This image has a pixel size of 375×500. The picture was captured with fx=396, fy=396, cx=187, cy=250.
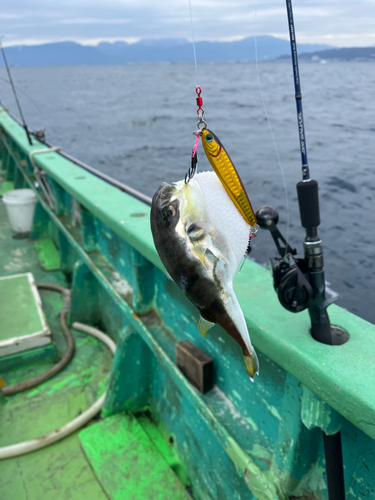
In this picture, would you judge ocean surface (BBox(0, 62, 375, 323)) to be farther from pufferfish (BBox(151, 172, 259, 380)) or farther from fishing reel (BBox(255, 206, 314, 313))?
fishing reel (BBox(255, 206, 314, 313))

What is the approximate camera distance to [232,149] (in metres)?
13.2

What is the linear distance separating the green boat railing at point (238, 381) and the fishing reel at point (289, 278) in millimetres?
176

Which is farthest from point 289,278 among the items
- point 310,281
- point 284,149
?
point 284,149

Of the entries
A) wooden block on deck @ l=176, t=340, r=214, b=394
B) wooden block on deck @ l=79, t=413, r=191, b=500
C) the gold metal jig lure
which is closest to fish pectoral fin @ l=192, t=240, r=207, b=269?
the gold metal jig lure

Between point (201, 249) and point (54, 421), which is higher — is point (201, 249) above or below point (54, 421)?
above

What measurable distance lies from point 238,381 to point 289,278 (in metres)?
0.88

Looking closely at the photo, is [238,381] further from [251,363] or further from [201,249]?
[201,249]

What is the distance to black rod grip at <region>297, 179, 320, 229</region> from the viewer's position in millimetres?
1281

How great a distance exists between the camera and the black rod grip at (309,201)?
50.4 inches

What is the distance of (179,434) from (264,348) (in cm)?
140

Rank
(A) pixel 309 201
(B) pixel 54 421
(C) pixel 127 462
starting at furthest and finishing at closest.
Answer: (B) pixel 54 421 → (C) pixel 127 462 → (A) pixel 309 201

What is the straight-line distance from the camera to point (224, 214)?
82cm

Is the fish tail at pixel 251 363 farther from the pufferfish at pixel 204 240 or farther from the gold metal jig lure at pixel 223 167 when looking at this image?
the gold metal jig lure at pixel 223 167

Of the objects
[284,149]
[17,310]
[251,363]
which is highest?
[251,363]
